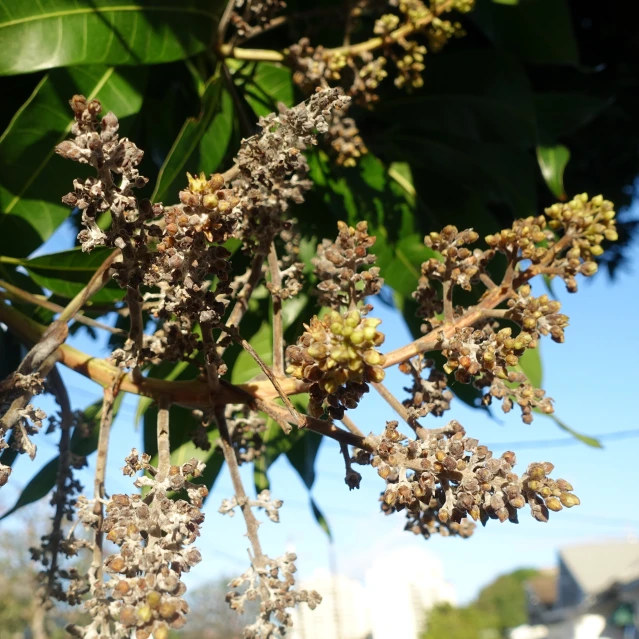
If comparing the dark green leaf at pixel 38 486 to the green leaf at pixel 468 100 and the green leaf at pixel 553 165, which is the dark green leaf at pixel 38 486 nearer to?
the green leaf at pixel 468 100

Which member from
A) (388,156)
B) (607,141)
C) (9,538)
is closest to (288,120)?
(388,156)

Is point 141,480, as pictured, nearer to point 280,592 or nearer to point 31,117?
point 280,592

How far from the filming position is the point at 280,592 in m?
0.99

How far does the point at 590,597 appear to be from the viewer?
23.4 m

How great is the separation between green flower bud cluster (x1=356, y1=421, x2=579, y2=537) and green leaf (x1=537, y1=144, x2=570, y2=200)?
Answer: 1136mm

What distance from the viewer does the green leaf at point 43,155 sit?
127 cm

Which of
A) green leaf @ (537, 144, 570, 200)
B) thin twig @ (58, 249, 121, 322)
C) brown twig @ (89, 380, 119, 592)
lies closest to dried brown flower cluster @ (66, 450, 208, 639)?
brown twig @ (89, 380, 119, 592)

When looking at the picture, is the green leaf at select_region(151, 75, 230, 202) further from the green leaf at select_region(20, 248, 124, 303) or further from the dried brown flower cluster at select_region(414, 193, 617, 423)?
the dried brown flower cluster at select_region(414, 193, 617, 423)

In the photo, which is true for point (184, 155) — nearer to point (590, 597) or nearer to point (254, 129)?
point (254, 129)

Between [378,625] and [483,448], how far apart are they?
20569 millimetres

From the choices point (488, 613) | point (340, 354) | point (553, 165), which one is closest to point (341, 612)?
point (553, 165)

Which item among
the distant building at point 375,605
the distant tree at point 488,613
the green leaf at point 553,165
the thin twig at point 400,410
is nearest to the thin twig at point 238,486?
the thin twig at point 400,410

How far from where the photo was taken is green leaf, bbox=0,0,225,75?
1.21 m

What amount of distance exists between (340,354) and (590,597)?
26335 millimetres
